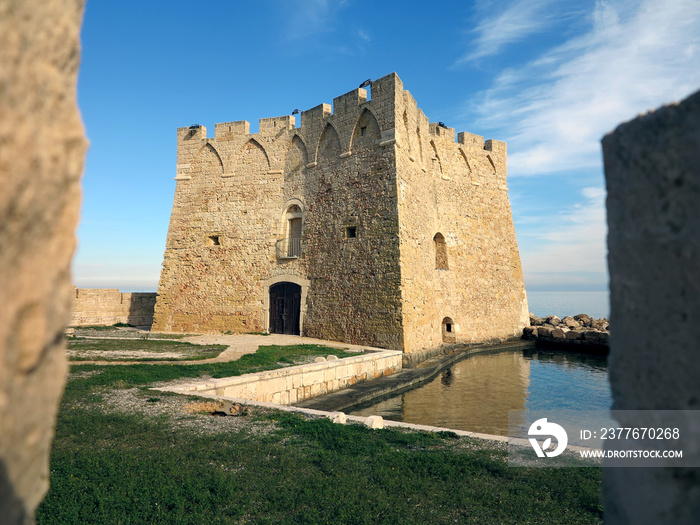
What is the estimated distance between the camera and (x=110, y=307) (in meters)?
18.5

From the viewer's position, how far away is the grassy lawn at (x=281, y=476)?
322 cm

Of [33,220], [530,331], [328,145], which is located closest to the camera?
[33,220]

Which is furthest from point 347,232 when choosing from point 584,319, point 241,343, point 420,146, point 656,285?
point 584,319

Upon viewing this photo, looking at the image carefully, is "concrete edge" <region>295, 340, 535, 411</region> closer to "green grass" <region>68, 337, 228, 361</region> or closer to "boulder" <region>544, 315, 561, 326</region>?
"green grass" <region>68, 337, 228, 361</region>

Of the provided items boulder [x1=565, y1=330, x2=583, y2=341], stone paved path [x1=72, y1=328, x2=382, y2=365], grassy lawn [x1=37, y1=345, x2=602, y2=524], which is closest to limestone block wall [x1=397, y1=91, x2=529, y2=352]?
boulder [x1=565, y1=330, x2=583, y2=341]

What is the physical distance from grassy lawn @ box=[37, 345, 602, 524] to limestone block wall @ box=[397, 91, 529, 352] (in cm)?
855

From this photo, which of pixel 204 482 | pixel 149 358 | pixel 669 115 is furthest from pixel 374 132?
pixel 669 115

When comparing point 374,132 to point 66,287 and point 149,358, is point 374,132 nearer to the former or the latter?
point 149,358

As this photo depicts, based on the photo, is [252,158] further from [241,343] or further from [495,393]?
[495,393]

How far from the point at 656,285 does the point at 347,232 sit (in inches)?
541

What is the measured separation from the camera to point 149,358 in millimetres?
9805

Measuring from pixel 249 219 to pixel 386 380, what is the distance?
964 centimetres

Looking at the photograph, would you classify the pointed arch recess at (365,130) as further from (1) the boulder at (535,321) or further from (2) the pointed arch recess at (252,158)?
(1) the boulder at (535,321)

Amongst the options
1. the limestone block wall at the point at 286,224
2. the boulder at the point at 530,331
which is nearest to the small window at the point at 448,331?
the boulder at the point at 530,331
